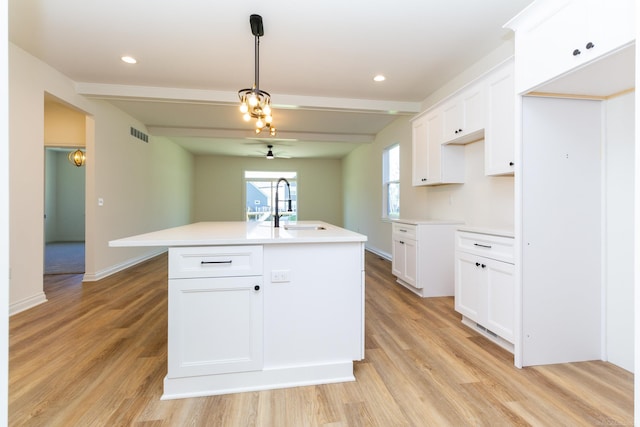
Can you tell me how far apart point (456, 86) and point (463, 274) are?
2299mm

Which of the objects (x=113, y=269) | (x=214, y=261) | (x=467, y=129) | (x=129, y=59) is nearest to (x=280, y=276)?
(x=214, y=261)

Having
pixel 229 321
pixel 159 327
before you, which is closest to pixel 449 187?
pixel 229 321

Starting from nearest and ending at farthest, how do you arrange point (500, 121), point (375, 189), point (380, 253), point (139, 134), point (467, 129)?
point (500, 121) → point (467, 129) → point (139, 134) → point (380, 253) → point (375, 189)

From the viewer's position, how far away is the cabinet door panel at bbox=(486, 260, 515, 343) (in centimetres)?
212

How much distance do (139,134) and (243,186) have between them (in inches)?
147

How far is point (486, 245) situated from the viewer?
7.79 feet

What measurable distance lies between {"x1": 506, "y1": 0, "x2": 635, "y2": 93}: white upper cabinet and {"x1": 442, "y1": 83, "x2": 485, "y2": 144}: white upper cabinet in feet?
2.69

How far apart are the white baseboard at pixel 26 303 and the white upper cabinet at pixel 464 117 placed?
475cm

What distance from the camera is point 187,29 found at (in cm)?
261

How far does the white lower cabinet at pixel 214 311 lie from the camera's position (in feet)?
5.30

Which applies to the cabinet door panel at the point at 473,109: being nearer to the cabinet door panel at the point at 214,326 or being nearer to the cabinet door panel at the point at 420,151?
the cabinet door panel at the point at 420,151

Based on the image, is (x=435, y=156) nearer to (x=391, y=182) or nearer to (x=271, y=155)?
(x=391, y=182)
